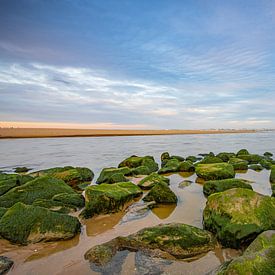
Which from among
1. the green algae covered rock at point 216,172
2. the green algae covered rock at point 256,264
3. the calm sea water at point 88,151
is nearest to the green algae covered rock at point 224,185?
the green algae covered rock at point 216,172

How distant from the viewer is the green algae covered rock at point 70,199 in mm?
6617

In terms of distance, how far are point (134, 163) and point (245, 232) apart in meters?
8.82

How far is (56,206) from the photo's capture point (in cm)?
630

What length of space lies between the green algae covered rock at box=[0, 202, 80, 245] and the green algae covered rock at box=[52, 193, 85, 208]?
1546mm

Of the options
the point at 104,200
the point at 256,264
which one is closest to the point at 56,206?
the point at 104,200

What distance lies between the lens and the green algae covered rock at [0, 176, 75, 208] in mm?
6802

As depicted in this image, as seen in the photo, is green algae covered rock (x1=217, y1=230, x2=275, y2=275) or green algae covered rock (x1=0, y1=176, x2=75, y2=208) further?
green algae covered rock (x1=0, y1=176, x2=75, y2=208)

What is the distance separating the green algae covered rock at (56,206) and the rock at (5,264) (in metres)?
2.06

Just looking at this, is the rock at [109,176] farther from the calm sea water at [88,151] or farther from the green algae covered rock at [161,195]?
the green algae covered rock at [161,195]

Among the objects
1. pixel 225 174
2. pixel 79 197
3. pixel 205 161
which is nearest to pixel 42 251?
pixel 79 197

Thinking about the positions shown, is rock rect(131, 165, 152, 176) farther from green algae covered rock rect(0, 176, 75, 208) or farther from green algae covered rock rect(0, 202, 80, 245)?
green algae covered rock rect(0, 202, 80, 245)

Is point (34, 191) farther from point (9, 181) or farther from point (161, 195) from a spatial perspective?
point (161, 195)

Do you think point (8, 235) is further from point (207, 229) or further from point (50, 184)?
point (207, 229)

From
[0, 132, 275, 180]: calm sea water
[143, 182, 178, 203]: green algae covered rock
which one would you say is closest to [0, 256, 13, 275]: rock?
[143, 182, 178, 203]: green algae covered rock
